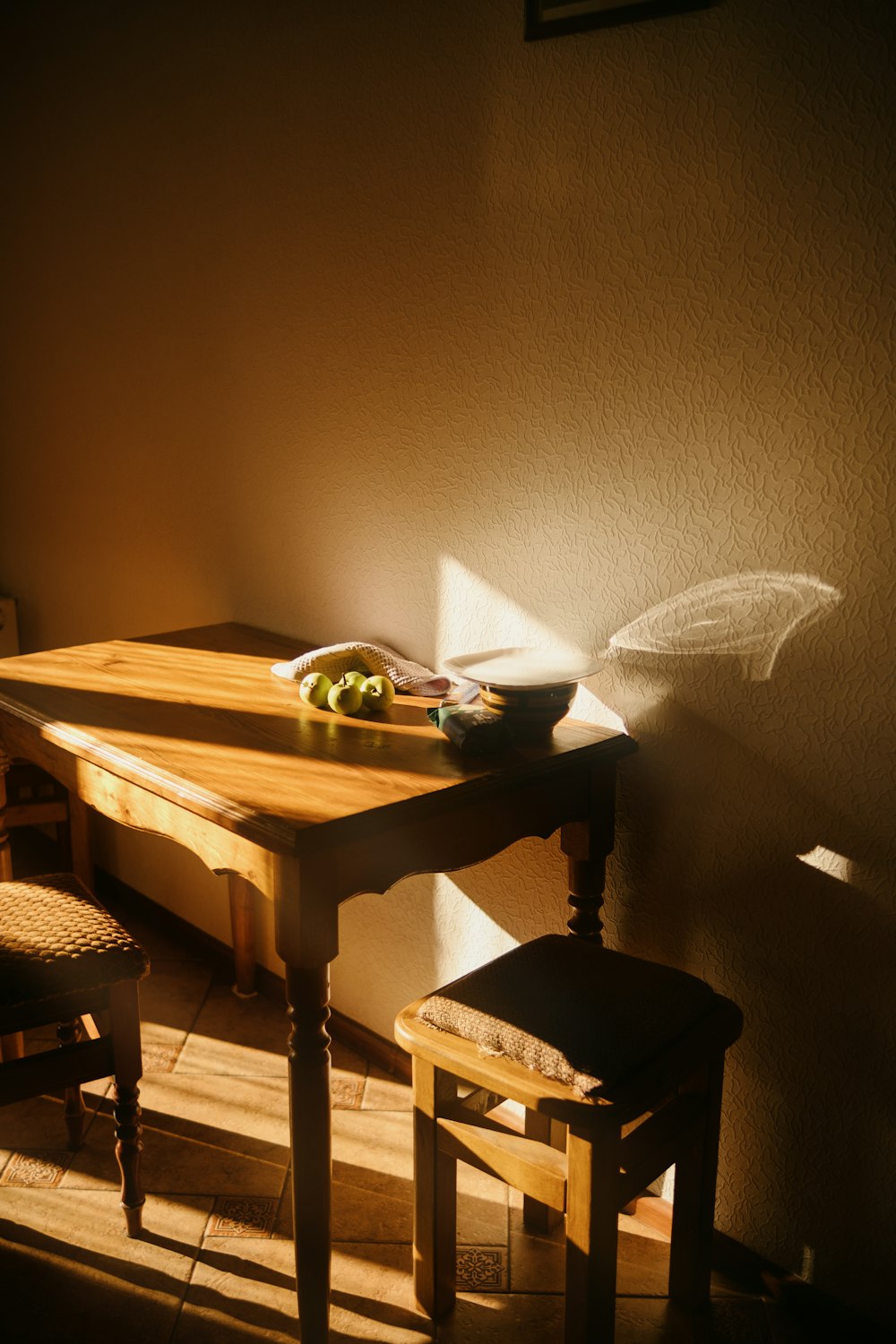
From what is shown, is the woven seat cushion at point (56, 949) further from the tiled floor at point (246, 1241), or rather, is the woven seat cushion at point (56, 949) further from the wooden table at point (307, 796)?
the tiled floor at point (246, 1241)

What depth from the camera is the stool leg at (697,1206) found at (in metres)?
1.52

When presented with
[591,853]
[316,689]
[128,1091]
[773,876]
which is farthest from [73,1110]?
[773,876]

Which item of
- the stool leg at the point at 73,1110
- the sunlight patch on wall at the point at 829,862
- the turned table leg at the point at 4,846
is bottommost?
the stool leg at the point at 73,1110

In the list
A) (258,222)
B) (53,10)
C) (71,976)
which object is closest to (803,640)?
(71,976)

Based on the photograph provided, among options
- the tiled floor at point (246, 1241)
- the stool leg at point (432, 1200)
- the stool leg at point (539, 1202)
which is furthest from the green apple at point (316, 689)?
the tiled floor at point (246, 1241)

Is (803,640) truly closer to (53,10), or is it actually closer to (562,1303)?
(562,1303)

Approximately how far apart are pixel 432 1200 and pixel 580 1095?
41 cm

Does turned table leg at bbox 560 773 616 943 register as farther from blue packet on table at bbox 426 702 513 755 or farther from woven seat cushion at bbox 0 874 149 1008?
woven seat cushion at bbox 0 874 149 1008

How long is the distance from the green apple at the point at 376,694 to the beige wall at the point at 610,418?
0.89 ft

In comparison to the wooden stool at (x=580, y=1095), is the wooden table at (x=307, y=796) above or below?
above

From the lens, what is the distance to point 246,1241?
5.91ft

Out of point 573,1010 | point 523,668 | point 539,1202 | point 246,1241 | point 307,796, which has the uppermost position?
point 523,668

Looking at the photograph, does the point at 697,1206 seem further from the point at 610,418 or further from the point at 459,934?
the point at 610,418

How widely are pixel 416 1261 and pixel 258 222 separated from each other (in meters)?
2.01
